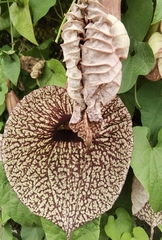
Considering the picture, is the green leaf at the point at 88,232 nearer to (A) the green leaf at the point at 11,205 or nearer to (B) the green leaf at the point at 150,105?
(A) the green leaf at the point at 11,205

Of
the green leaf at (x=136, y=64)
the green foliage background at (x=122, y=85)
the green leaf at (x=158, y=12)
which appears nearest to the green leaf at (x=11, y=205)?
the green foliage background at (x=122, y=85)

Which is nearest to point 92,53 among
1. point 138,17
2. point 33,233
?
point 138,17

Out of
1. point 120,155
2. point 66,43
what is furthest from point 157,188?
point 66,43

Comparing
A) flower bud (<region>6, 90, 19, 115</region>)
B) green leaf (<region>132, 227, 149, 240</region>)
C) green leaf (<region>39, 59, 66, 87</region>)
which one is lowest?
green leaf (<region>132, 227, 149, 240</region>)

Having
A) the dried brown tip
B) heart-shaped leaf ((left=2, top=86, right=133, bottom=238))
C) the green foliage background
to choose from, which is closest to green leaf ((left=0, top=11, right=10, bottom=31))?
the green foliage background

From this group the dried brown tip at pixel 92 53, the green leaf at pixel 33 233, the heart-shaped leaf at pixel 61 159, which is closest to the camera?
the dried brown tip at pixel 92 53

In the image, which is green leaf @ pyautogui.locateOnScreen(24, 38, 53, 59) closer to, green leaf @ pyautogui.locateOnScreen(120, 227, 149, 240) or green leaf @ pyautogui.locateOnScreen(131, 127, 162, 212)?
green leaf @ pyautogui.locateOnScreen(131, 127, 162, 212)

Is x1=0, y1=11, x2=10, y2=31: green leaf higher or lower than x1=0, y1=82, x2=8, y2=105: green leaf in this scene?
higher
